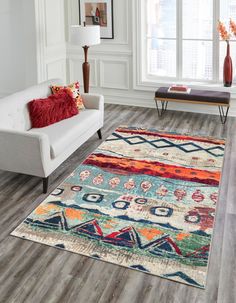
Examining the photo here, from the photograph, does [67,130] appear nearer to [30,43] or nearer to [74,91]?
[74,91]

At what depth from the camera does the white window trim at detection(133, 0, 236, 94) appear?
6168mm

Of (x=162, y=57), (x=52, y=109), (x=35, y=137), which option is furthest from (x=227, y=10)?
(x=35, y=137)

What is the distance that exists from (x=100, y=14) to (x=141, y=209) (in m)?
3.99

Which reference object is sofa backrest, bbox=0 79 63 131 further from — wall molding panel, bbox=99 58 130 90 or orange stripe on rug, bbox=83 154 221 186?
wall molding panel, bbox=99 58 130 90

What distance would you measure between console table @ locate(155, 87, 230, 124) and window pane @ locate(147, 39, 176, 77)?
1.82 feet

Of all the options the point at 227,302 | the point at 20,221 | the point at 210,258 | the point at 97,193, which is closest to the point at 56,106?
the point at 97,193

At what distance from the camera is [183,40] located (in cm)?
639

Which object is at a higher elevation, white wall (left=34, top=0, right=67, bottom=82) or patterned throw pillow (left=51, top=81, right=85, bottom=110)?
white wall (left=34, top=0, right=67, bottom=82)

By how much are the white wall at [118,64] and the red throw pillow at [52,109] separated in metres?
2.02

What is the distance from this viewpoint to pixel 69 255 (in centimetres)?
299

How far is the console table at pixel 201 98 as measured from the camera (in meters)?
5.73

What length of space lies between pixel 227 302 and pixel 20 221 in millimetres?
1756

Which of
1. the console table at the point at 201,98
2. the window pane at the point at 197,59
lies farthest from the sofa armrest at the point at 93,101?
the window pane at the point at 197,59

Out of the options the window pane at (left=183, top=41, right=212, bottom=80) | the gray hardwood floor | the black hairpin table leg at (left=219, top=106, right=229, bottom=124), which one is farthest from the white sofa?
the window pane at (left=183, top=41, right=212, bottom=80)
